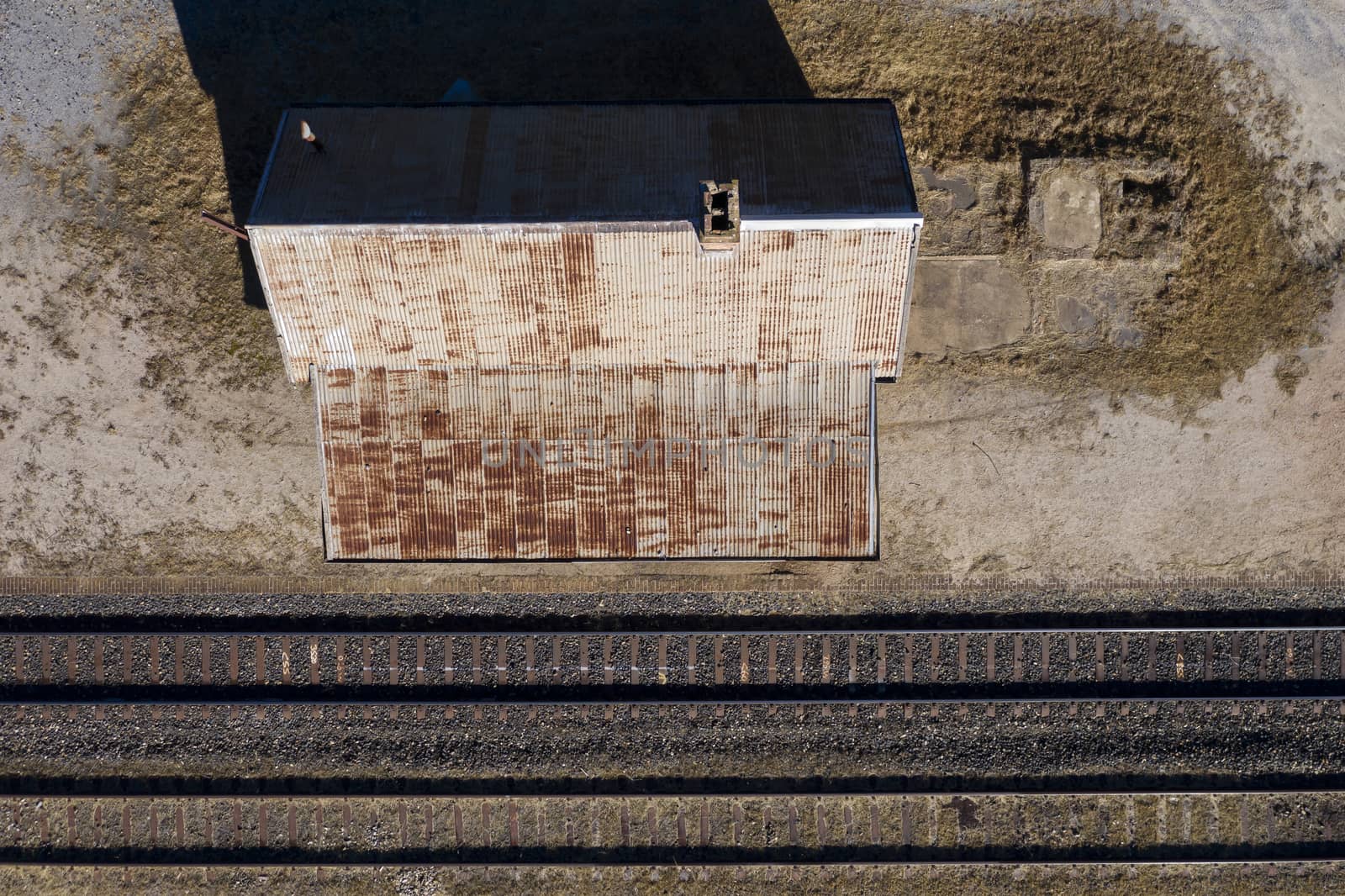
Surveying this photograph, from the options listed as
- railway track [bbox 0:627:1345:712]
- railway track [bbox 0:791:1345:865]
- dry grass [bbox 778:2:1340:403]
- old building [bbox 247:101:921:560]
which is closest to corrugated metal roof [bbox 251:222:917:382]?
old building [bbox 247:101:921:560]

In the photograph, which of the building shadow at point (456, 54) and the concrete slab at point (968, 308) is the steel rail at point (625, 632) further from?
the building shadow at point (456, 54)

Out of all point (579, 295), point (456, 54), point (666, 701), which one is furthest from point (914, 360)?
point (456, 54)

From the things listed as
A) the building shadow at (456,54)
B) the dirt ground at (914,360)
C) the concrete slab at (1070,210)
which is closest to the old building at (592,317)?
the dirt ground at (914,360)

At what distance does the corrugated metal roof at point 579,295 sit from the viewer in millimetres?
12125

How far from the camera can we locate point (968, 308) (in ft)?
52.3

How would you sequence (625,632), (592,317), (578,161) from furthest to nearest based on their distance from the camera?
1. (625,632)
2. (592,317)
3. (578,161)

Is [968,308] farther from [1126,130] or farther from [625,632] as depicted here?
[625,632]

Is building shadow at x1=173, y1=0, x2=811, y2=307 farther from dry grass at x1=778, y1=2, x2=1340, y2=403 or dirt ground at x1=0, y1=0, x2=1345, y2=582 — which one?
dry grass at x1=778, y1=2, x2=1340, y2=403

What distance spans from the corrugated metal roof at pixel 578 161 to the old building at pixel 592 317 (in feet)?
0.15

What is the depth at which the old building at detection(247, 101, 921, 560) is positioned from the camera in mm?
12180

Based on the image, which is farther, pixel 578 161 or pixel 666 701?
pixel 666 701

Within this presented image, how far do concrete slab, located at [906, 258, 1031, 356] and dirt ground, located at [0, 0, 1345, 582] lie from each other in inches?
17.2

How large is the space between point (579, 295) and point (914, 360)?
7611mm

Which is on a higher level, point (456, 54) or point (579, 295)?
point (456, 54)
